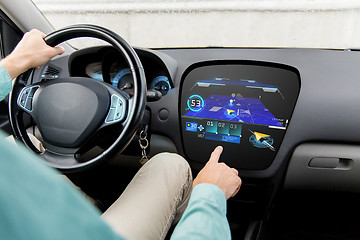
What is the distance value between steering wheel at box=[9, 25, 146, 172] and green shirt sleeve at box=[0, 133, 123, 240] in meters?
0.63

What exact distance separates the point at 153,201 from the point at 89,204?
23.6 inches

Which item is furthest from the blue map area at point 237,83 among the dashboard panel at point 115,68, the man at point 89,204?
the man at point 89,204

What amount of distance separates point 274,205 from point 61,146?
39.9 inches

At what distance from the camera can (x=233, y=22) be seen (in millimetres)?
2740

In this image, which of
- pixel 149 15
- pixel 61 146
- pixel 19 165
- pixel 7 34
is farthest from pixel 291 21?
pixel 19 165

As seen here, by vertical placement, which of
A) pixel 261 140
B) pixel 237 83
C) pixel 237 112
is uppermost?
pixel 237 83

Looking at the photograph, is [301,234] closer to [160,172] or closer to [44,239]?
[160,172]

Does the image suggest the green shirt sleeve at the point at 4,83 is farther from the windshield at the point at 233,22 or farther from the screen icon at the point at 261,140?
the windshield at the point at 233,22

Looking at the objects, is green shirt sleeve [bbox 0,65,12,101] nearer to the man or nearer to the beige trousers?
the man

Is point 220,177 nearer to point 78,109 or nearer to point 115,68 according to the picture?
point 78,109

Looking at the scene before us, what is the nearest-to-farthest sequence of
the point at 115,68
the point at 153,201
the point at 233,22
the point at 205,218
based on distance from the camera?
the point at 205,218 → the point at 153,201 → the point at 115,68 → the point at 233,22

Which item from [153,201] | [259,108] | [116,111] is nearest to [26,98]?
Answer: [116,111]

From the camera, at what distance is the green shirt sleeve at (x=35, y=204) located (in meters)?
0.29

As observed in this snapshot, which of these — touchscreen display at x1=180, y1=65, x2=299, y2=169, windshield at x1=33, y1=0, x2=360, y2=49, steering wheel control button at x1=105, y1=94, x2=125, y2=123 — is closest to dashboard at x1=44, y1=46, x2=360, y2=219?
touchscreen display at x1=180, y1=65, x2=299, y2=169
